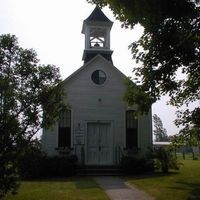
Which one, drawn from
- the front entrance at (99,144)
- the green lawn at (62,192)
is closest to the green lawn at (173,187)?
the green lawn at (62,192)

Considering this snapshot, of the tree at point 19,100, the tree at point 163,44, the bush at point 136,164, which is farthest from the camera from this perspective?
the bush at point 136,164

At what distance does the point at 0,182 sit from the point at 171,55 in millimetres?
7187

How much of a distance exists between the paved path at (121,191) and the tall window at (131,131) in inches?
245

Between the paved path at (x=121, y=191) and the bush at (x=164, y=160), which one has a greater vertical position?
the bush at (x=164, y=160)

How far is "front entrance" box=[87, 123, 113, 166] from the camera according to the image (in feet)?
84.4

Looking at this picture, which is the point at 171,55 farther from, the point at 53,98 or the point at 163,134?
the point at 163,134

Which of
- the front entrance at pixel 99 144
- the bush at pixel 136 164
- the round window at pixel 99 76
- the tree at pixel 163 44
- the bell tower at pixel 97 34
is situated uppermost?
the bell tower at pixel 97 34

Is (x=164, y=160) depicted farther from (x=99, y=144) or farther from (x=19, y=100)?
(x=19, y=100)

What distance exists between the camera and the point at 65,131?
84.8 feet

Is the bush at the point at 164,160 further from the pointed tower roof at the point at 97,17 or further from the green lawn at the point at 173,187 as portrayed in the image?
the pointed tower roof at the point at 97,17

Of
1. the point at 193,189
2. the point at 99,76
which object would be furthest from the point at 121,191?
the point at 99,76

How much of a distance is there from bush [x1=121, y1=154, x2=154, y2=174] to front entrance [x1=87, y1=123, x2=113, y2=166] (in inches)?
58.0

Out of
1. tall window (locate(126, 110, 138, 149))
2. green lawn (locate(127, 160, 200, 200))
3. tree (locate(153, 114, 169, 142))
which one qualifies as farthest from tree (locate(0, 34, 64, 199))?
tree (locate(153, 114, 169, 142))

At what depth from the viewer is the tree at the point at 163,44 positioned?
40.3ft
